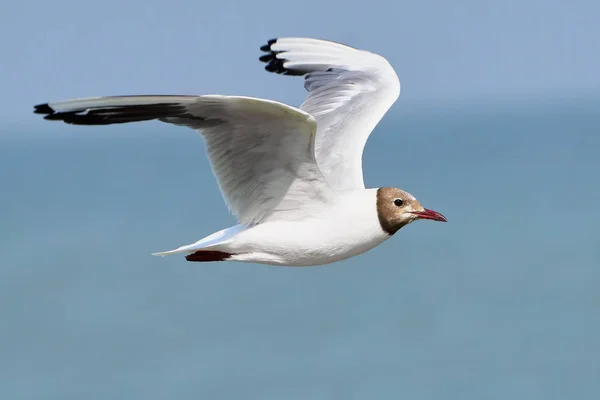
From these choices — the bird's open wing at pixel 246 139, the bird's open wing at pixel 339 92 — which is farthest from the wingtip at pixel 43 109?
the bird's open wing at pixel 339 92

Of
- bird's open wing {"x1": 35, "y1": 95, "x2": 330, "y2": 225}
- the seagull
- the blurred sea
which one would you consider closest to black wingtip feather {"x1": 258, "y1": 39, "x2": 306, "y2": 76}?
the seagull

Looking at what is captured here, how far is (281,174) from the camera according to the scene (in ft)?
26.2

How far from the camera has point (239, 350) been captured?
147ft

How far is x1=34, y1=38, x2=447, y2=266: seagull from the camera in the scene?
728cm

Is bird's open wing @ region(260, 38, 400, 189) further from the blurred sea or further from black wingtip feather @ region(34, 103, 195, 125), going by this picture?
the blurred sea

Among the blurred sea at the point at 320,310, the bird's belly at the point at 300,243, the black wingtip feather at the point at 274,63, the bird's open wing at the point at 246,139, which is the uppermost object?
the black wingtip feather at the point at 274,63

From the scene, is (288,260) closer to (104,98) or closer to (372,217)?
(372,217)

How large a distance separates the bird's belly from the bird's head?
0.07 m

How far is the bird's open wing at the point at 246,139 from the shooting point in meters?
7.17

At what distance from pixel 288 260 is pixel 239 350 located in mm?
36882

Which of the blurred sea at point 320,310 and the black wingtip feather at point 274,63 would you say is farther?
the blurred sea at point 320,310

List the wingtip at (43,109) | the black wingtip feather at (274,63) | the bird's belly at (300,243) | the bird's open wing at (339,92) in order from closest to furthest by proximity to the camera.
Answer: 1. the wingtip at (43,109)
2. the bird's belly at (300,243)
3. the bird's open wing at (339,92)
4. the black wingtip feather at (274,63)

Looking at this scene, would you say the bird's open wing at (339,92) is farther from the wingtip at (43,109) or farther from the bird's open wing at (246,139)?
the wingtip at (43,109)

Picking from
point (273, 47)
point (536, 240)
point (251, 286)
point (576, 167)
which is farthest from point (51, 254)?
point (273, 47)
